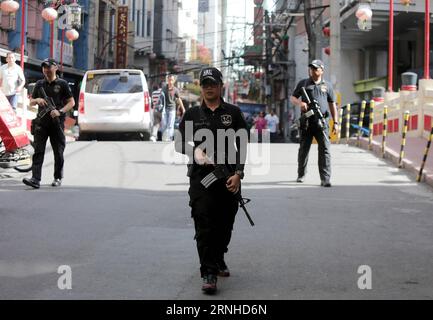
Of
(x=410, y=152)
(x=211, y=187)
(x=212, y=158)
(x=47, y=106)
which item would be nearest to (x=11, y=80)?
(x=47, y=106)

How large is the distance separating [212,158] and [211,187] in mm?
256

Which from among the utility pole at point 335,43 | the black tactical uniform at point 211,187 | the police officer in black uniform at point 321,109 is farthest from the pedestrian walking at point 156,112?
the black tactical uniform at point 211,187

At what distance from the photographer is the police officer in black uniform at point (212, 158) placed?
6176 mm

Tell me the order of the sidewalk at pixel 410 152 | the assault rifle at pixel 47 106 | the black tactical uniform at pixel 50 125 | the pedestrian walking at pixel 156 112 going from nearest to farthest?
1. the assault rifle at pixel 47 106
2. the black tactical uniform at pixel 50 125
3. the sidewalk at pixel 410 152
4. the pedestrian walking at pixel 156 112

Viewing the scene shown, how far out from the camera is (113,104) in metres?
21.3

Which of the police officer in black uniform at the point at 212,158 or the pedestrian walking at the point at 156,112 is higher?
the pedestrian walking at the point at 156,112

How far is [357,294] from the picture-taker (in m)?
6.06

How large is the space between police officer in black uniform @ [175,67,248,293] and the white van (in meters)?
15.0

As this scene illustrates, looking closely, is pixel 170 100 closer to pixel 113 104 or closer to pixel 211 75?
pixel 113 104

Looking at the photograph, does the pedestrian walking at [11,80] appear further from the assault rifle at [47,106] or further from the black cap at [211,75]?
the black cap at [211,75]

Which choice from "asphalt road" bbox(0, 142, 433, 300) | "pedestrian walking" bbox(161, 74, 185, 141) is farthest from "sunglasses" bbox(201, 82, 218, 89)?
"pedestrian walking" bbox(161, 74, 185, 141)

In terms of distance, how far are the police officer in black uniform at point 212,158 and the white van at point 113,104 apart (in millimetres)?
15031
